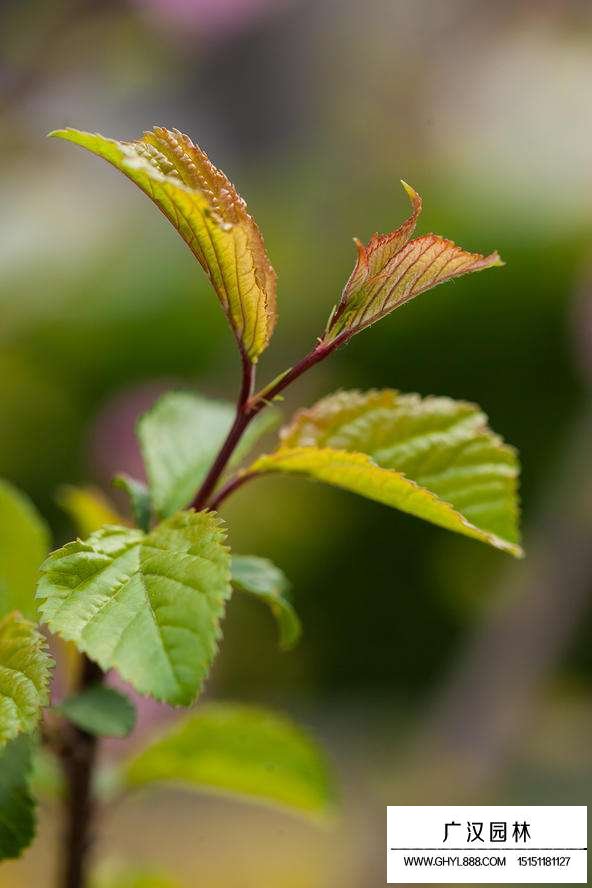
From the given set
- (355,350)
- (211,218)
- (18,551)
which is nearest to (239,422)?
(211,218)

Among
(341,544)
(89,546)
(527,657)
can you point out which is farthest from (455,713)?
(89,546)

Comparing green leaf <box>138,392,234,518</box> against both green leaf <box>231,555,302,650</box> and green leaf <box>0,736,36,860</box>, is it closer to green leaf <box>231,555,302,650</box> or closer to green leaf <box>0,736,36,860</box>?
green leaf <box>231,555,302,650</box>

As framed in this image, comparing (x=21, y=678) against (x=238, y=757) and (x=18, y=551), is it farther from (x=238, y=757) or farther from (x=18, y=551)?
(x=238, y=757)

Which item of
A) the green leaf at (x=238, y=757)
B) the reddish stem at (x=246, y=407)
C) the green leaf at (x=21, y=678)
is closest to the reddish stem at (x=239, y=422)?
the reddish stem at (x=246, y=407)

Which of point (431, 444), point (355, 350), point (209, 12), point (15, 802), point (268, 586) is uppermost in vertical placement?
point (209, 12)

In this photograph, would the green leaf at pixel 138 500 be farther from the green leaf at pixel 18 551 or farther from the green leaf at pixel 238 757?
the green leaf at pixel 238 757

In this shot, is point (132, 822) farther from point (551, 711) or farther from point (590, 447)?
point (590, 447)
